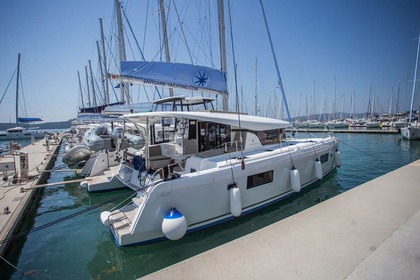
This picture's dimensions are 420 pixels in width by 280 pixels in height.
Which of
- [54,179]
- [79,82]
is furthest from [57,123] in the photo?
[54,179]

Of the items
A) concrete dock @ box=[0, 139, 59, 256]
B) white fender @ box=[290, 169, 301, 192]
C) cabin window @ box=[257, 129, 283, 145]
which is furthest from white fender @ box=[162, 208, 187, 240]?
cabin window @ box=[257, 129, 283, 145]

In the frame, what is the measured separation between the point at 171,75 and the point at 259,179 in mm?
4341

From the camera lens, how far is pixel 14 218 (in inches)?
219

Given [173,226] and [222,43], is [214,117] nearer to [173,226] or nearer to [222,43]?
[173,226]

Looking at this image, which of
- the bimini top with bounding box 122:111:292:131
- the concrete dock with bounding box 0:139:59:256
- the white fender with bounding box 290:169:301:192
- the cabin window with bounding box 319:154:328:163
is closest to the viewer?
the concrete dock with bounding box 0:139:59:256

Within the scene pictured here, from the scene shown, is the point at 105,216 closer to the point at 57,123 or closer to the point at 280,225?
the point at 280,225

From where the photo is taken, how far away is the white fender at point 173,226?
3967 millimetres

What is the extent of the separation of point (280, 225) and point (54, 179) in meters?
13.0

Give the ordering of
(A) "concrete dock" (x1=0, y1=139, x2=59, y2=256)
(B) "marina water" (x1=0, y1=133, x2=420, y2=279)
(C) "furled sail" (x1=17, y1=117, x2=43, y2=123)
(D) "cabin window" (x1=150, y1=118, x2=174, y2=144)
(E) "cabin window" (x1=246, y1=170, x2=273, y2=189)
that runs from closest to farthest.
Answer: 1. (B) "marina water" (x1=0, y1=133, x2=420, y2=279)
2. (A) "concrete dock" (x1=0, y1=139, x2=59, y2=256)
3. (E) "cabin window" (x1=246, y1=170, x2=273, y2=189)
4. (D) "cabin window" (x1=150, y1=118, x2=174, y2=144)
5. (C) "furled sail" (x1=17, y1=117, x2=43, y2=123)

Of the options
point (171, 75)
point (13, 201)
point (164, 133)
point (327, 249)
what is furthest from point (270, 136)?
point (13, 201)

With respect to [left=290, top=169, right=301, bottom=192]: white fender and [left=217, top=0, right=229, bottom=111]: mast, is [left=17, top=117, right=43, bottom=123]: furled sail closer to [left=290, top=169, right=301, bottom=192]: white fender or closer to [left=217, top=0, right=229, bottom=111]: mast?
[left=217, top=0, right=229, bottom=111]: mast

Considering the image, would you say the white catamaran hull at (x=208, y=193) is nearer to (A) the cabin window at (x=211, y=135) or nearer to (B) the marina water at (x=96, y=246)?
(B) the marina water at (x=96, y=246)

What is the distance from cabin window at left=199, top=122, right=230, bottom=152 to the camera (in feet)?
21.5

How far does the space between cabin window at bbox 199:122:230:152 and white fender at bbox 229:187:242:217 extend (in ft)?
6.42
